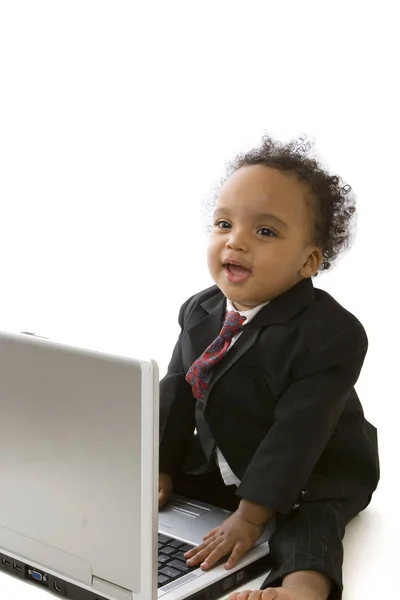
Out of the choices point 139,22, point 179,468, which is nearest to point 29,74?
point 139,22

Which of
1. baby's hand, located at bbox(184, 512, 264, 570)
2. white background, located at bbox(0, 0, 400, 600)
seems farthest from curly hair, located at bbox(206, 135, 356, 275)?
white background, located at bbox(0, 0, 400, 600)

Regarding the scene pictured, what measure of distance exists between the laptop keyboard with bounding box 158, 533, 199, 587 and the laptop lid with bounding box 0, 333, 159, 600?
9cm

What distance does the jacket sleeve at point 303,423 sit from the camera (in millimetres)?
1325

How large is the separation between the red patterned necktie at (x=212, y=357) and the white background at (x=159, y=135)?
784 millimetres

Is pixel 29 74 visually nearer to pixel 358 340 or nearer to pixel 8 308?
pixel 8 308

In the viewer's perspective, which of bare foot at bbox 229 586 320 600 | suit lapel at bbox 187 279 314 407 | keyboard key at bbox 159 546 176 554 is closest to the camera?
bare foot at bbox 229 586 320 600

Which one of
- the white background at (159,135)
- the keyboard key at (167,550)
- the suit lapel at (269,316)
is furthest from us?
the white background at (159,135)

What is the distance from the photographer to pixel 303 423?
1.34 m

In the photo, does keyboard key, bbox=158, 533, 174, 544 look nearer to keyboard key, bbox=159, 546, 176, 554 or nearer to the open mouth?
keyboard key, bbox=159, 546, 176, 554

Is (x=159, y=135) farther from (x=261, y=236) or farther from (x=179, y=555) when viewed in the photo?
(x=179, y=555)

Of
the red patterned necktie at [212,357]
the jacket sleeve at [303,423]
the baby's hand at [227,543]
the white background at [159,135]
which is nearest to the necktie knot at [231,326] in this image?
the red patterned necktie at [212,357]

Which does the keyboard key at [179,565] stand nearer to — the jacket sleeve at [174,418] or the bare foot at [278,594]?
the bare foot at [278,594]

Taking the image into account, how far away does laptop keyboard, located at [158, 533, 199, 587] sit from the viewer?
1243mm

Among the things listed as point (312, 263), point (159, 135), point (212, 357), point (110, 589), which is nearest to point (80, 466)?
point (110, 589)
